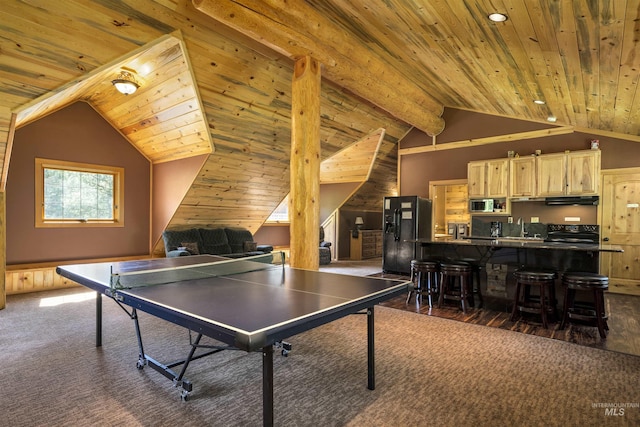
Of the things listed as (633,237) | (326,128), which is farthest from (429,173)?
(633,237)

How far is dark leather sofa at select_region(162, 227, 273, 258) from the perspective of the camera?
6.35 meters

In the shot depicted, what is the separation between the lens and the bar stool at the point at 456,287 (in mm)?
4375

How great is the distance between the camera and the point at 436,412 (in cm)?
220

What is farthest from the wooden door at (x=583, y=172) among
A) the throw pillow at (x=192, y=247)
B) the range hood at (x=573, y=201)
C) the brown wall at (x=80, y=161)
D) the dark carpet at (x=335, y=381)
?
the brown wall at (x=80, y=161)

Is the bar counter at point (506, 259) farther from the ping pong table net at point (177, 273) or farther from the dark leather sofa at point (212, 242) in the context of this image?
the dark leather sofa at point (212, 242)

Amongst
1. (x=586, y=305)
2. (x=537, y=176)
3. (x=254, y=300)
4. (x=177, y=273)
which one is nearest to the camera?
(x=254, y=300)

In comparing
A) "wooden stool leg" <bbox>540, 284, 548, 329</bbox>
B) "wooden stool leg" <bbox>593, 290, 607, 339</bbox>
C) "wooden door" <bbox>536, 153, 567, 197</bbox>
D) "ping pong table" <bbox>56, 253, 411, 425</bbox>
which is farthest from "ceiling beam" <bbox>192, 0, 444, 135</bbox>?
"wooden stool leg" <bbox>593, 290, 607, 339</bbox>

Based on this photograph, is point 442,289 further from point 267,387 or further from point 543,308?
point 267,387

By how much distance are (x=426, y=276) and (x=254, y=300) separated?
3.62m

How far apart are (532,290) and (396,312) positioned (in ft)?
5.64

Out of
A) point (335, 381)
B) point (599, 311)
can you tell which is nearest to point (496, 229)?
point (599, 311)

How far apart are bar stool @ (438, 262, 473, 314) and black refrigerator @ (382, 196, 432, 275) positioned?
2.26 metres

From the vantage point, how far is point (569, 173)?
584cm

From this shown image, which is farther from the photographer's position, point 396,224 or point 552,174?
point 396,224
